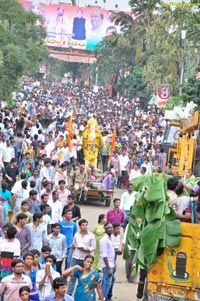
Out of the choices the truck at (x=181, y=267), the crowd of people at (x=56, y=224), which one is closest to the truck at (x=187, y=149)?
the crowd of people at (x=56, y=224)

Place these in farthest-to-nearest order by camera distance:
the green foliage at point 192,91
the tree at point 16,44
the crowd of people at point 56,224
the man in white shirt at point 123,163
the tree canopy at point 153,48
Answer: the tree canopy at point 153,48, the tree at point 16,44, the green foliage at point 192,91, the man in white shirt at point 123,163, the crowd of people at point 56,224

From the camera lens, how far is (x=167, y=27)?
170ft

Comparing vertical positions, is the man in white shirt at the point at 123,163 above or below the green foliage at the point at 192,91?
below

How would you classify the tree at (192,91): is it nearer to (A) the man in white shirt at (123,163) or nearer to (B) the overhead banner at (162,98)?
(A) the man in white shirt at (123,163)

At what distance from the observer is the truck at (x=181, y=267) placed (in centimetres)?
1119

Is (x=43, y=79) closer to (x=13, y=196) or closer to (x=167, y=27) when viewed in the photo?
(x=167, y=27)

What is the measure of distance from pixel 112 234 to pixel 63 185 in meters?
3.66

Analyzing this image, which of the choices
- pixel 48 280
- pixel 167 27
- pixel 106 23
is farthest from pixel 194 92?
pixel 106 23

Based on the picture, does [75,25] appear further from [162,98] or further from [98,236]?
[98,236]

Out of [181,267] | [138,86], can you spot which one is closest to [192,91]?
[181,267]

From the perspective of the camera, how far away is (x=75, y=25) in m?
113

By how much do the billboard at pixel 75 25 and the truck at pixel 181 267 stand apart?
326 ft

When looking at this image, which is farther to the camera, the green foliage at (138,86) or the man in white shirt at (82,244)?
the green foliage at (138,86)

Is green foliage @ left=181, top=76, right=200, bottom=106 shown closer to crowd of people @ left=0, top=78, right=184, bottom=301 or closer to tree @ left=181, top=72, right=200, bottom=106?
tree @ left=181, top=72, right=200, bottom=106
